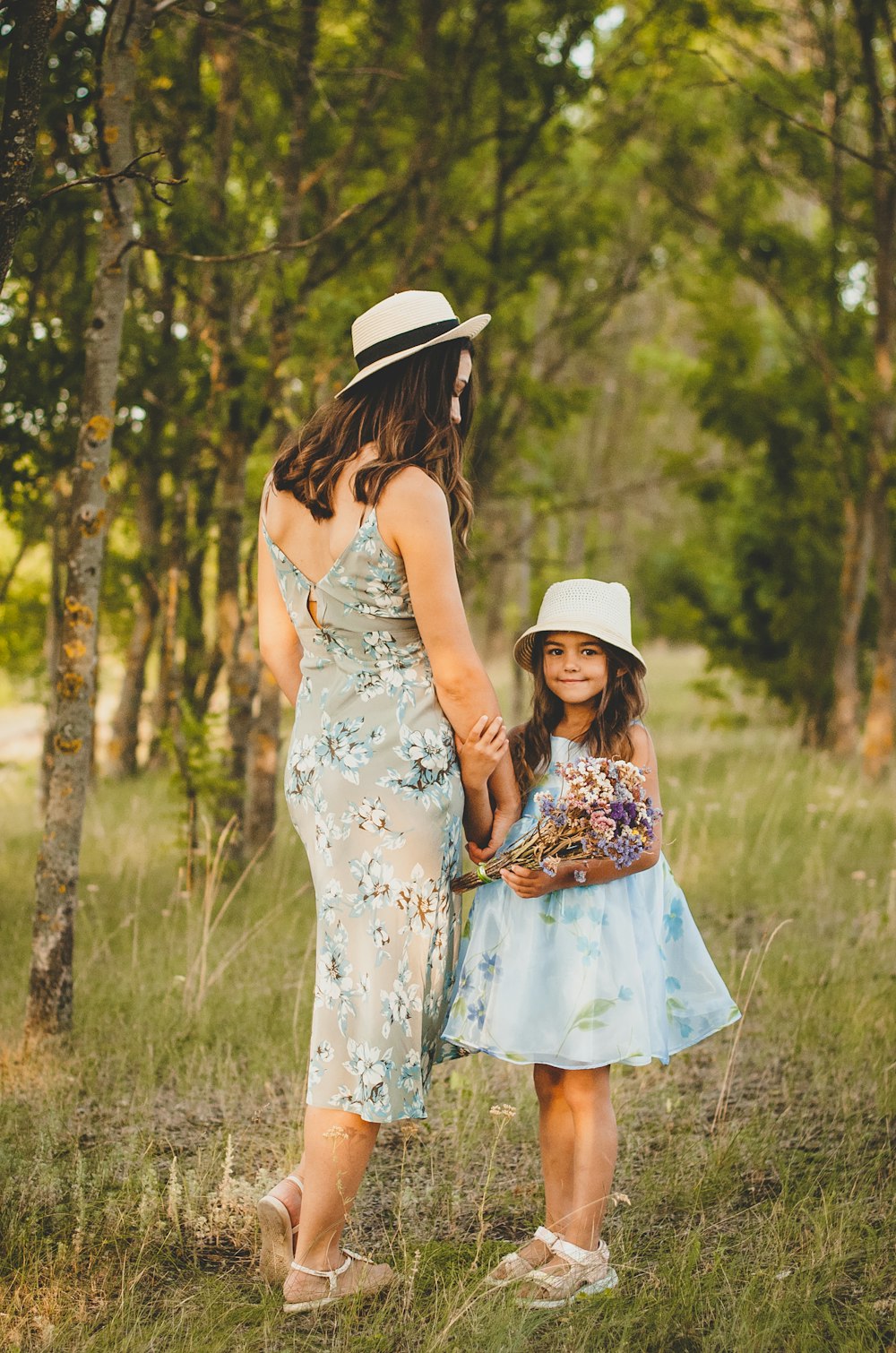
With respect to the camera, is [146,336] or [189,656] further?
[189,656]

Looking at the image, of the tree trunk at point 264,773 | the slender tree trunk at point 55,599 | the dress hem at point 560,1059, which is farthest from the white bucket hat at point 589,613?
the slender tree trunk at point 55,599

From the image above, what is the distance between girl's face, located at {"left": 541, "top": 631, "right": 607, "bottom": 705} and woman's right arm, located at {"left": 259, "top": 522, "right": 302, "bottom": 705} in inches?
26.1

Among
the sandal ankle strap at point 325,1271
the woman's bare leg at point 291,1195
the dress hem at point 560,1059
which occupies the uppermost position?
the dress hem at point 560,1059

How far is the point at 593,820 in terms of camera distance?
2.52 meters

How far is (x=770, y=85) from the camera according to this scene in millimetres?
9766

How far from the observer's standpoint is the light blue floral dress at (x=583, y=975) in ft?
8.86

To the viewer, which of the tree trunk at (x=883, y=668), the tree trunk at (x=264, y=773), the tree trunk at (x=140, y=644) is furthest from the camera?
the tree trunk at (x=883, y=668)

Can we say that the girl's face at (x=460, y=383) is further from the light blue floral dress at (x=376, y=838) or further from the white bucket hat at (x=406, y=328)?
the light blue floral dress at (x=376, y=838)

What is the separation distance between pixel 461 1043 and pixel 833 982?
8.50 ft

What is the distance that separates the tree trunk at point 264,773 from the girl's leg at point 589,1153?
4.17 metres

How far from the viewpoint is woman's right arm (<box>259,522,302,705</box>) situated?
2.96m

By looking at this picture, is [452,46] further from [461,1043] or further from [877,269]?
[461,1043]

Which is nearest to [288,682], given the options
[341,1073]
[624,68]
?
[341,1073]

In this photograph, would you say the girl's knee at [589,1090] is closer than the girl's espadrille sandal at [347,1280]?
No
